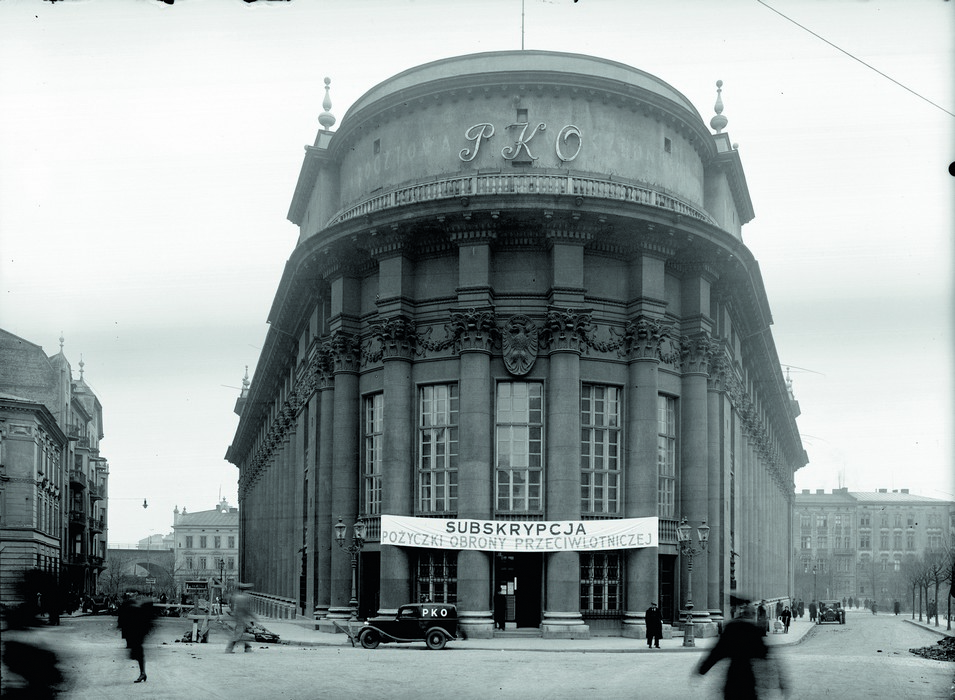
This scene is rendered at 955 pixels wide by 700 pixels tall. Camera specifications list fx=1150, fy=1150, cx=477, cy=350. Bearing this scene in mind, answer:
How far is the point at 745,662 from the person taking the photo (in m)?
12.9

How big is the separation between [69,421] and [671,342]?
67506 mm

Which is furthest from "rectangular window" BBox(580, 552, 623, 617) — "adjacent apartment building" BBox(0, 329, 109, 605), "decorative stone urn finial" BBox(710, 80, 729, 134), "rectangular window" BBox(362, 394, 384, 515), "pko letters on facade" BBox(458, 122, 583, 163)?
"decorative stone urn finial" BBox(710, 80, 729, 134)

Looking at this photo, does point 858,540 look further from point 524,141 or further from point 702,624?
point 524,141

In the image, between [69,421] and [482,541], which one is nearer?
[482,541]

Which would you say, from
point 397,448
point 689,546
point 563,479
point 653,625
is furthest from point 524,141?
point 653,625

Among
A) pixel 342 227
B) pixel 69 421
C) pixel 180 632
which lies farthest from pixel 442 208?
pixel 69 421

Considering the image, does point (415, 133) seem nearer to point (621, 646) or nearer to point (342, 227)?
point (342, 227)

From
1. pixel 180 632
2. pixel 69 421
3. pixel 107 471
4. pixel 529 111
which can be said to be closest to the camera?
pixel 529 111

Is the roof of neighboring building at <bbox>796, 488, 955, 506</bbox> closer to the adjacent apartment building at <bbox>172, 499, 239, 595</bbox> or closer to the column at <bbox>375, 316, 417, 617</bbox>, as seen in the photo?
the adjacent apartment building at <bbox>172, 499, 239, 595</bbox>

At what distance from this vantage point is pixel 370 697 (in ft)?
62.4

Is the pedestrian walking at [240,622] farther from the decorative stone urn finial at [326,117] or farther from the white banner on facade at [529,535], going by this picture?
the decorative stone urn finial at [326,117]

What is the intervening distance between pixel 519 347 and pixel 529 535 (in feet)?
20.5

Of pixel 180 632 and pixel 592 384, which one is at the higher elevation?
pixel 592 384

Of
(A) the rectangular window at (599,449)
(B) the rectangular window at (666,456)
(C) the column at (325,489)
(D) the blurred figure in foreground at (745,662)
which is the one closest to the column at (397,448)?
(C) the column at (325,489)
